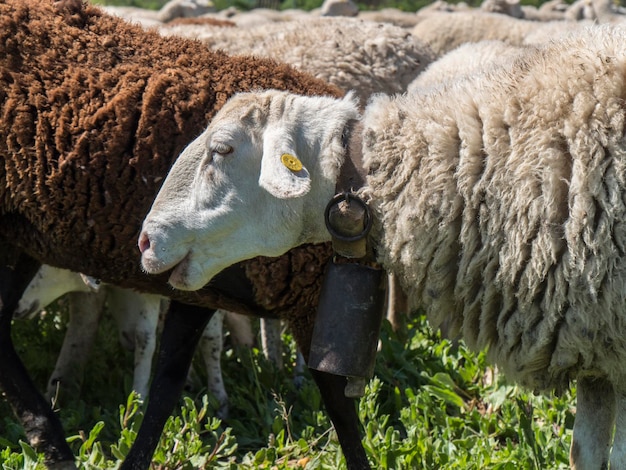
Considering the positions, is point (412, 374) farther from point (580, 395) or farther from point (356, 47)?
point (356, 47)

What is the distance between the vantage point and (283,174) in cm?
291

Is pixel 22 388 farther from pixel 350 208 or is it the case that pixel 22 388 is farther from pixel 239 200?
pixel 350 208

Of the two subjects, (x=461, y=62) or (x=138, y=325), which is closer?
(x=138, y=325)

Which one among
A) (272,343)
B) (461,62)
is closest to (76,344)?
(272,343)

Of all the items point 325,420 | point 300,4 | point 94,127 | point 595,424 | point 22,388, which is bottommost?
point 300,4

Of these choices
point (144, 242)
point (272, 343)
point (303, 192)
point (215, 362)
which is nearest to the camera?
point (303, 192)

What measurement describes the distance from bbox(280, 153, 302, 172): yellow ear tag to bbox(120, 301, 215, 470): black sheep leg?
119 centimetres

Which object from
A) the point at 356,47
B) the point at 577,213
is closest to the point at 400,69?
the point at 356,47

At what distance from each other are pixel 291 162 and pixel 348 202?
0.23 meters

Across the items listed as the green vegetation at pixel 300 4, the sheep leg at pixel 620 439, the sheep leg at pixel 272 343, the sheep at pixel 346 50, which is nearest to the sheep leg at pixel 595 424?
the sheep leg at pixel 620 439

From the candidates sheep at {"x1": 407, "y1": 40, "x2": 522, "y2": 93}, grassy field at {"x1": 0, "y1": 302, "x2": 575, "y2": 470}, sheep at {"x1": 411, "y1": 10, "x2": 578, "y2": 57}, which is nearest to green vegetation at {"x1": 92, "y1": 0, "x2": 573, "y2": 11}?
sheep at {"x1": 411, "y1": 10, "x2": 578, "y2": 57}

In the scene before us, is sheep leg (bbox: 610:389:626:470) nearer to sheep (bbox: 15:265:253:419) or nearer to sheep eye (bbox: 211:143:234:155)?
sheep eye (bbox: 211:143:234:155)

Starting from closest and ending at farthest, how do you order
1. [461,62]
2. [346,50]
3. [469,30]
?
1. [461,62]
2. [346,50]
3. [469,30]

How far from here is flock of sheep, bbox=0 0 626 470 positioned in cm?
290
